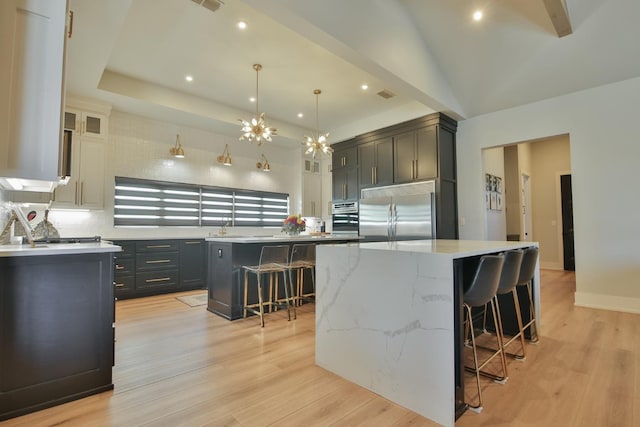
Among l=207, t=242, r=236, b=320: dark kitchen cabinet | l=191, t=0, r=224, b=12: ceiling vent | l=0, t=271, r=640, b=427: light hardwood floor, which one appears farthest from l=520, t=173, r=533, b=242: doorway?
l=191, t=0, r=224, b=12: ceiling vent

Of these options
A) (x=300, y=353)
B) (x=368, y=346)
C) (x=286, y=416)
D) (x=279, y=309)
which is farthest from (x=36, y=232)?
(x=368, y=346)

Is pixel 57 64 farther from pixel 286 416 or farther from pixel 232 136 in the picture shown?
pixel 232 136

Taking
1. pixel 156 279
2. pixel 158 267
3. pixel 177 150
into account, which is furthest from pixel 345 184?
pixel 156 279

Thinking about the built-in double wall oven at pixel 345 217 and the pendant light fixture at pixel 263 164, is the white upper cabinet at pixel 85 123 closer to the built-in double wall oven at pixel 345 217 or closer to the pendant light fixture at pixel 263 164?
the pendant light fixture at pixel 263 164

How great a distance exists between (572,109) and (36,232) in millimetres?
6663

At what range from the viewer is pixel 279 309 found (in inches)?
157

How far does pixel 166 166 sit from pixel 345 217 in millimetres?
3557

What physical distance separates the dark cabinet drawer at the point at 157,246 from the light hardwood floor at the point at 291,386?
194 centimetres

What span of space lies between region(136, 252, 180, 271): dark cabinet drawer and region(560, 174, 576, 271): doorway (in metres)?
8.28

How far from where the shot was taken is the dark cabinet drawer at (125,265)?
466 centimetres

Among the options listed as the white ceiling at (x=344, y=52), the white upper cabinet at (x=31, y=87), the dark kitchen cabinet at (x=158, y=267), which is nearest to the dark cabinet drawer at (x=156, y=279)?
the dark kitchen cabinet at (x=158, y=267)

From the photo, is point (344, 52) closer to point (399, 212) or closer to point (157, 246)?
point (399, 212)

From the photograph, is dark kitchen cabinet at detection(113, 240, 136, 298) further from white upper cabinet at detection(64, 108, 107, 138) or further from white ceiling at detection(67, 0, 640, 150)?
white ceiling at detection(67, 0, 640, 150)

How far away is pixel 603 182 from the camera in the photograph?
13.3 ft
